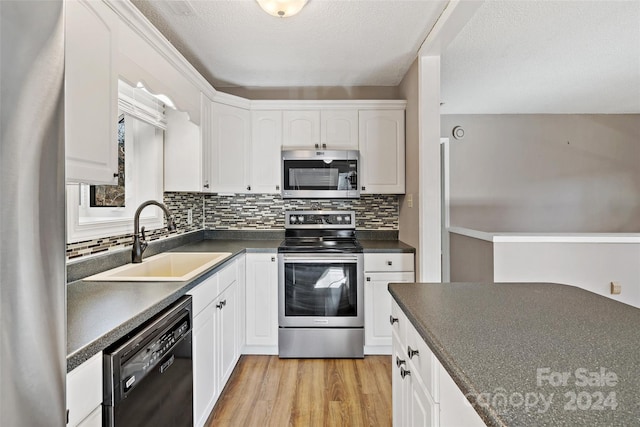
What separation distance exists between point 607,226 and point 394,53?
3816 mm

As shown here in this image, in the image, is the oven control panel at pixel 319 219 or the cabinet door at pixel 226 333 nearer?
the cabinet door at pixel 226 333

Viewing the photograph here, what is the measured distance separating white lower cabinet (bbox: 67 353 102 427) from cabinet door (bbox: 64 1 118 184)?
24.1 inches

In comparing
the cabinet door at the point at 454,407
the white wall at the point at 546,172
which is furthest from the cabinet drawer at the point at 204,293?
the white wall at the point at 546,172

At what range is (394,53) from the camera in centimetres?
251

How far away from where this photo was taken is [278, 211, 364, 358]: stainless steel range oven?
260 cm

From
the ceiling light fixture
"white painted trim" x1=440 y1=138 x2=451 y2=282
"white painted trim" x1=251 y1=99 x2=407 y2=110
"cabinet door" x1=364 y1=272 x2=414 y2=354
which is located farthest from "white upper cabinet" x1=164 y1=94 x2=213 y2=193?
"white painted trim" x1=440 y1=138 x2=451 y2=282

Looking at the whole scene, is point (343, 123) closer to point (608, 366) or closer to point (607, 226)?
point (608, 366)

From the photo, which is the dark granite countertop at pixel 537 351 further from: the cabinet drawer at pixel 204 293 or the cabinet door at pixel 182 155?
the cabinet door at pixel 182 155

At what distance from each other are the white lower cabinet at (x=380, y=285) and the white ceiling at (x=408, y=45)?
1.59 m

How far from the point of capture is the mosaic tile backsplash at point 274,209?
3.20 m

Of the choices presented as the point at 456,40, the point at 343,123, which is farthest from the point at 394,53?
the point at 343,123

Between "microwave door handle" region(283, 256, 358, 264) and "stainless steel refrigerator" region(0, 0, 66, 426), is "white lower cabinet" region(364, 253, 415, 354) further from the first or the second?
"stainless steel refrigerator" region(0, 0, 66, 426)

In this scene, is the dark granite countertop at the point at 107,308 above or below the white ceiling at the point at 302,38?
below

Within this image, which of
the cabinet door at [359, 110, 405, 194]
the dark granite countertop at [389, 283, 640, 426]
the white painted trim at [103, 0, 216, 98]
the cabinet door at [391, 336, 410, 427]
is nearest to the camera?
the dark granite countertop at [389, 283, 640, 426]
